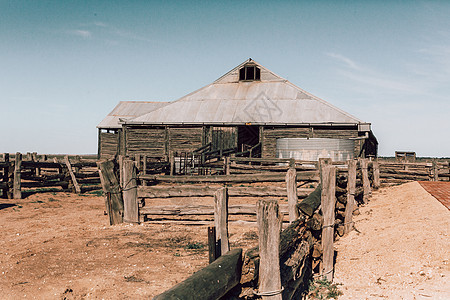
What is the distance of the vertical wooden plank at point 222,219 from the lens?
473 cm

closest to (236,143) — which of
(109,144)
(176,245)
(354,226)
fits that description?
(109,144)

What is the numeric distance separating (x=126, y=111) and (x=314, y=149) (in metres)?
20.5

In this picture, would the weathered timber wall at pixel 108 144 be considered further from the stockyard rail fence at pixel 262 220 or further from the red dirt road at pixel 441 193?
the red dirt road at pixel 441 193

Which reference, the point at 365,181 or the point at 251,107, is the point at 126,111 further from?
the point at 365,181

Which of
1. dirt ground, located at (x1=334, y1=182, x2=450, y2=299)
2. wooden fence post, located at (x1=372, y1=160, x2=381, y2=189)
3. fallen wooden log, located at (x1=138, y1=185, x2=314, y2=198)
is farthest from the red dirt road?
fallen wooden log, located at (x1=138, y1=185, x2=314, y2=198)

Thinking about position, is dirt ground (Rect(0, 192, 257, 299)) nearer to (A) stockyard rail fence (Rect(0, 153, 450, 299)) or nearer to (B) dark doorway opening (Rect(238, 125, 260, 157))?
(A) stockyard rail fence (Rect(0, 153, 450, 299))

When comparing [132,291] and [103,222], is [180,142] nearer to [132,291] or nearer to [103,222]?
[103,222]

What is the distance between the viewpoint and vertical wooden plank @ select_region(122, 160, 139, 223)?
8969mm

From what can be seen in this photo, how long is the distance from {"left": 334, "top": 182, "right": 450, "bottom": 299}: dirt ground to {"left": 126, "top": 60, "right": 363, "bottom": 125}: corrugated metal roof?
14596 mm

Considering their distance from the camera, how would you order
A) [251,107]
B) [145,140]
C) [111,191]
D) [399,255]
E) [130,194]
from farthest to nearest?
[145,140] < [251,107] < [130,194] < [111,191] < [399,255]

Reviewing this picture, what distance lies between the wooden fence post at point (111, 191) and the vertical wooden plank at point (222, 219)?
4.80m

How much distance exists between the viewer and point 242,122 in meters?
25.2

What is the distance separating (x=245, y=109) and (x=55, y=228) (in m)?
19.0

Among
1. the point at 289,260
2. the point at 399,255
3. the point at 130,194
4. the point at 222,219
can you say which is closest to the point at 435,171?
the point at 399,255
